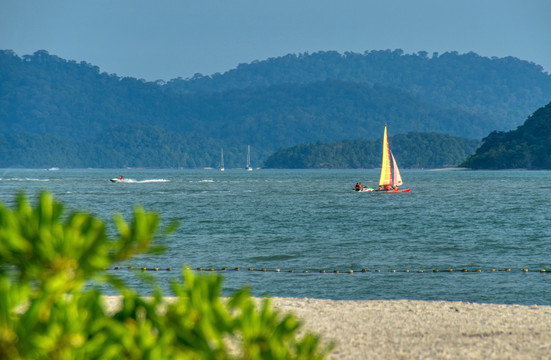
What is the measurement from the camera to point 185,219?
5759cm

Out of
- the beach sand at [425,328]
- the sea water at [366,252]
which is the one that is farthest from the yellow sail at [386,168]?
the beach sand at [425,328]

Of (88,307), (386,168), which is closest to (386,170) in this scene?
(386,168)

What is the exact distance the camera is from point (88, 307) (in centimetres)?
334

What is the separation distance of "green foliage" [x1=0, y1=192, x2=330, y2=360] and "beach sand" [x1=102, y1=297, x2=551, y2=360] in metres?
9.30

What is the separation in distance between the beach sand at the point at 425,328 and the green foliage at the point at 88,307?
30.5ft

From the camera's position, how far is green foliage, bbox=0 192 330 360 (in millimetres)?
2898

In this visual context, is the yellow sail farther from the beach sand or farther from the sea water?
the beach sand

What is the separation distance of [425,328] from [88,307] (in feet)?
42.0

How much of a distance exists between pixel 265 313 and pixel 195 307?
332 mm

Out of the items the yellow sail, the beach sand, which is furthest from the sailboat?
the beach sand

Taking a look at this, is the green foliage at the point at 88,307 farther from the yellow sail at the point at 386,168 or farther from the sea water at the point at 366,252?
the yellow sail at the point at 386,168

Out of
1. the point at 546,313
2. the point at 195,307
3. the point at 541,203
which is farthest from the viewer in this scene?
the point at 541,203

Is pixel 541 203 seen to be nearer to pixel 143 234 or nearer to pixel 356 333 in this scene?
pixel 356 333

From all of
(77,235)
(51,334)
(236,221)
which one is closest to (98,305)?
(51,334)
